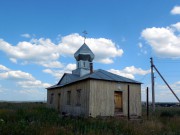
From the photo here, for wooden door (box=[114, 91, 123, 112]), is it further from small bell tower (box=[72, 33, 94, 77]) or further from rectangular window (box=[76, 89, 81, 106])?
small bell tower (box=[72, 33, 94, 77])

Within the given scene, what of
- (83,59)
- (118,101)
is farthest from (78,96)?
(83,59)

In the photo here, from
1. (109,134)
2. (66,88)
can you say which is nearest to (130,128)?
(109,134)

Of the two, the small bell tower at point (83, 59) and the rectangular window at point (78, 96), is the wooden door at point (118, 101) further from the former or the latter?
the small bell tower at point (83, 59)

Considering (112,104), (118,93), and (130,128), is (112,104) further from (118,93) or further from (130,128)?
(130,128)

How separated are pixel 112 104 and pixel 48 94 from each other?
14.0 meters

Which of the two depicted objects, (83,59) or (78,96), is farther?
(83,59)

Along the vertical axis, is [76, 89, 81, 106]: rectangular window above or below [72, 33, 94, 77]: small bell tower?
below

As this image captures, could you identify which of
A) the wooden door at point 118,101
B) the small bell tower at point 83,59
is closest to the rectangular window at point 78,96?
the wooden door at point 118,101

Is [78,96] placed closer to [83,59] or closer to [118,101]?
[118,101]

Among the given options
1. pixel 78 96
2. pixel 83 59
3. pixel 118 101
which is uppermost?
pixel 83 59

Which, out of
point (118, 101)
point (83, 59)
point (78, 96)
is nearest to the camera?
point (118, 101)

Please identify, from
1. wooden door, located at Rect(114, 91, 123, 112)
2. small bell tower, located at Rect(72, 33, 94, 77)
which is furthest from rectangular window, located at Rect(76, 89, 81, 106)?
small bell tower, located at Rect(72, 33, 94, 77)

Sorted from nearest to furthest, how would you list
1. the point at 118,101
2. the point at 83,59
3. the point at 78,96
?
the point at 118,101 < the point at 78,96 < the point at 83,59

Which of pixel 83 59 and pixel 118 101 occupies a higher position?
pixel 83 59
